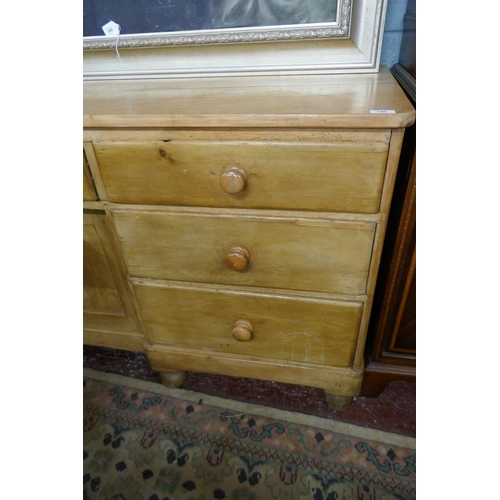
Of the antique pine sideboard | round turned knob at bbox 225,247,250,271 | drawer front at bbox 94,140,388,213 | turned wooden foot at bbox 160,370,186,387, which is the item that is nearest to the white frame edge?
the antique pine sideboard

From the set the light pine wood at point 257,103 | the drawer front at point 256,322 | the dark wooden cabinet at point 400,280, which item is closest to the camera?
the light pine wood at point 257,103

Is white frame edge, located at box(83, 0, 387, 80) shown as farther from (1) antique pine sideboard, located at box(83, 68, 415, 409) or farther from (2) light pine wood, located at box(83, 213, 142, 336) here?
(2) light pine wood, located at box(83, 213, 142, 336)

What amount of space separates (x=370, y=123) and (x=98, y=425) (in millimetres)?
1068

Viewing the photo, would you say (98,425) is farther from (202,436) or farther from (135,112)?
(135,112)

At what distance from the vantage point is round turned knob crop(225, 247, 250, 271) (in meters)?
0.77

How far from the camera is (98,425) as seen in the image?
102 cm

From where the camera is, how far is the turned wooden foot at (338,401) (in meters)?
0.99

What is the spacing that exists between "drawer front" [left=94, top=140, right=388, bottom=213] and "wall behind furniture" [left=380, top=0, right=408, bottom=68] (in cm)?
58

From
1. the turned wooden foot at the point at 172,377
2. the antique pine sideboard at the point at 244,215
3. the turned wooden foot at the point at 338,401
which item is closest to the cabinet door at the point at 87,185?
the antique pine sideboard at the point at 244,215

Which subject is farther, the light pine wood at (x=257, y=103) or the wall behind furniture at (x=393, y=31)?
the wall behind furniture at (x=393, y=31)

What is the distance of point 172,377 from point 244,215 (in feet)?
2.06

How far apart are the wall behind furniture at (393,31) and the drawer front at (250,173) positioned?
22.9 inches

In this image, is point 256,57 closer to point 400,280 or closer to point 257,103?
point 257,103

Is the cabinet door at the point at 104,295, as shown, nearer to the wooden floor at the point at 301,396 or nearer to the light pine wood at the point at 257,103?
the wooden floor at the point at 301,396
